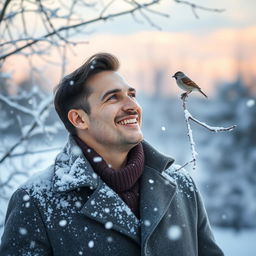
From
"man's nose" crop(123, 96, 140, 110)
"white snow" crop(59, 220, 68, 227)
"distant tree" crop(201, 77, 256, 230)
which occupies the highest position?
"man's nose" crop(123, 96, 140, 110)

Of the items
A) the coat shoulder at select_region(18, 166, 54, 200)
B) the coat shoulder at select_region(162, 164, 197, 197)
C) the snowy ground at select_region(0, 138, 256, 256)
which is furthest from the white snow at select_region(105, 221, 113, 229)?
the snowy ground at select_region(0, 138, 256, 256)

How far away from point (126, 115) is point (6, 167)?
188 centimetres

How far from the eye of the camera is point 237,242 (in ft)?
71.4

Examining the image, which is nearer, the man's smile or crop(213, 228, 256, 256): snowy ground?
the man's smile

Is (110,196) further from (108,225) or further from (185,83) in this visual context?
(185,83)

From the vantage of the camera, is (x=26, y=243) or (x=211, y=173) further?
(x=211, y=173)

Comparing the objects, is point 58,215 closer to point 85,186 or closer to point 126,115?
point 85,186

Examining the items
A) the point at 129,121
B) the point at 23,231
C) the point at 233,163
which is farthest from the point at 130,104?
the point at 233,163

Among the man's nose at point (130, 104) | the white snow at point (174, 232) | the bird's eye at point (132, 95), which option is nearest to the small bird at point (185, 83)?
the man's nose at point (130, 104)

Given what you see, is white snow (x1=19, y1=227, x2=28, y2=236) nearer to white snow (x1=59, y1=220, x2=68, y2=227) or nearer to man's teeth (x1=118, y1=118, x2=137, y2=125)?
white snow (x1=59, y1=220, x2=68, y2=227)

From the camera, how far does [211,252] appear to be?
2.44 meters

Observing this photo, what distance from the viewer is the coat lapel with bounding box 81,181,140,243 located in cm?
213

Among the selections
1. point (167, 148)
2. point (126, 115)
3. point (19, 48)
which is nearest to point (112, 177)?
point (126, 115)

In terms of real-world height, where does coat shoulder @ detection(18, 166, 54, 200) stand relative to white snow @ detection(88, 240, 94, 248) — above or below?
above
